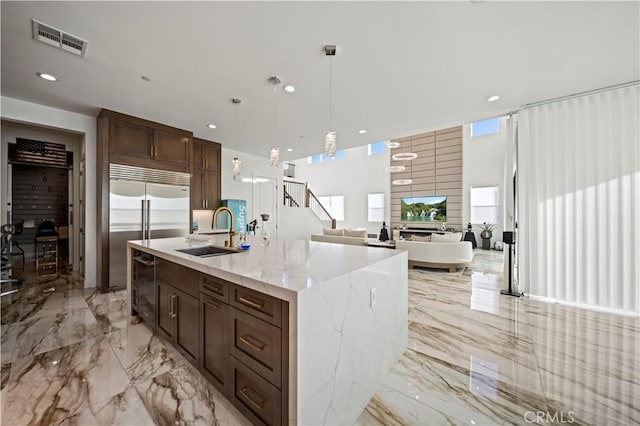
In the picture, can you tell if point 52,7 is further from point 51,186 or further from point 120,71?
point 51,186

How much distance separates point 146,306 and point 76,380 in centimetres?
79

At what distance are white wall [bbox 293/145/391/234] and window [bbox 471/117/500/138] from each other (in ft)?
10.7

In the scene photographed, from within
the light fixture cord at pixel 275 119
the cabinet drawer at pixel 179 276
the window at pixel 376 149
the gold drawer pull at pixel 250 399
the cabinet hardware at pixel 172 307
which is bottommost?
the gold drawer pull at pixel 250 399

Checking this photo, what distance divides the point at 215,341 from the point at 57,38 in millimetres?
3021

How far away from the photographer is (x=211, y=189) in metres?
5.66

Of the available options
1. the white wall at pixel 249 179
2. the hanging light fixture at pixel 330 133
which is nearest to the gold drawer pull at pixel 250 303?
the hanging light fixture at pixel 330 133

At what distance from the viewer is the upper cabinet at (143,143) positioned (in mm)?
3785

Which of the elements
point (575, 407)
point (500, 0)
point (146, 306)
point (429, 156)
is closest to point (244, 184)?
point (146, 306)

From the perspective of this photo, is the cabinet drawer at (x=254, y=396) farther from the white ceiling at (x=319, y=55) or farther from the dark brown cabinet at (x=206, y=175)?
the dark brown cabinet at (x=206, y=175)

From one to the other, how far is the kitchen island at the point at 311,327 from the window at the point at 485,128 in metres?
8.97

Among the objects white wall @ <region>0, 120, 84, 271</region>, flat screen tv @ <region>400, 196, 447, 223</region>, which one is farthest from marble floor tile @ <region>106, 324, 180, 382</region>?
flat screen tv @ <region>400, 196, 447, 223</region>

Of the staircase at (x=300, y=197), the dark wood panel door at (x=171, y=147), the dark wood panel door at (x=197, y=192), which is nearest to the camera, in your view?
the dark wood panel door at (x=171, y=147)

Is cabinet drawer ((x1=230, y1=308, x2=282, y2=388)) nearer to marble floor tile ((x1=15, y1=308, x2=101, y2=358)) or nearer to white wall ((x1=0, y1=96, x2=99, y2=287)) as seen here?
marble floor tile ((x1=15, y1=308, x2=101, y2=358))

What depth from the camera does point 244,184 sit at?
6.51 meters
